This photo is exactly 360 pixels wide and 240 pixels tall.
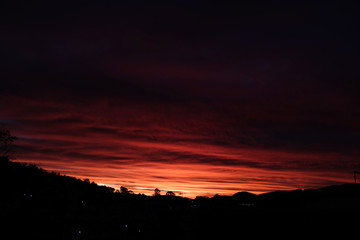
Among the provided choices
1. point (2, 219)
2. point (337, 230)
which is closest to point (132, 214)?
point (2, 219)

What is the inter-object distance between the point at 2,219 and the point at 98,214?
9190 mm

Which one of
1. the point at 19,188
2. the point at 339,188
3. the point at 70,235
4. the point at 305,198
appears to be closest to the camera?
the point at 70,235

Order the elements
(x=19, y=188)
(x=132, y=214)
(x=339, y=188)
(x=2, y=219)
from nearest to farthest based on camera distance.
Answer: (x=2, y=219), (x=19, y=188), (x=132, y=214), (x=339, y=188)

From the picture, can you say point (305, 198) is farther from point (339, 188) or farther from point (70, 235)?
point (70, 235)

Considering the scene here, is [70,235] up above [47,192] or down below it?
below

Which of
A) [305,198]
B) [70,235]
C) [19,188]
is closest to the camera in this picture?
[70,235]

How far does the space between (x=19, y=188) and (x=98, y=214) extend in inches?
272

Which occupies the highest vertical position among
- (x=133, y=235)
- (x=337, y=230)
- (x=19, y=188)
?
(x=19, y=188)

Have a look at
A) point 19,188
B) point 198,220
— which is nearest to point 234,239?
point 198,220

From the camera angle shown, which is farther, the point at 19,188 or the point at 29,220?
the point at 19,188

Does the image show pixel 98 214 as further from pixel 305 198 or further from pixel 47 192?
pixel 305 198

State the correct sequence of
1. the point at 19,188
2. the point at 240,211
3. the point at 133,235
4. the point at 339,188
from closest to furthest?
the point at 133,235, the point at 19,188, the point at 240,211, the point at 339,188

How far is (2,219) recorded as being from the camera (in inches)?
658

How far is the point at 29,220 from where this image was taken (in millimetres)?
18344
